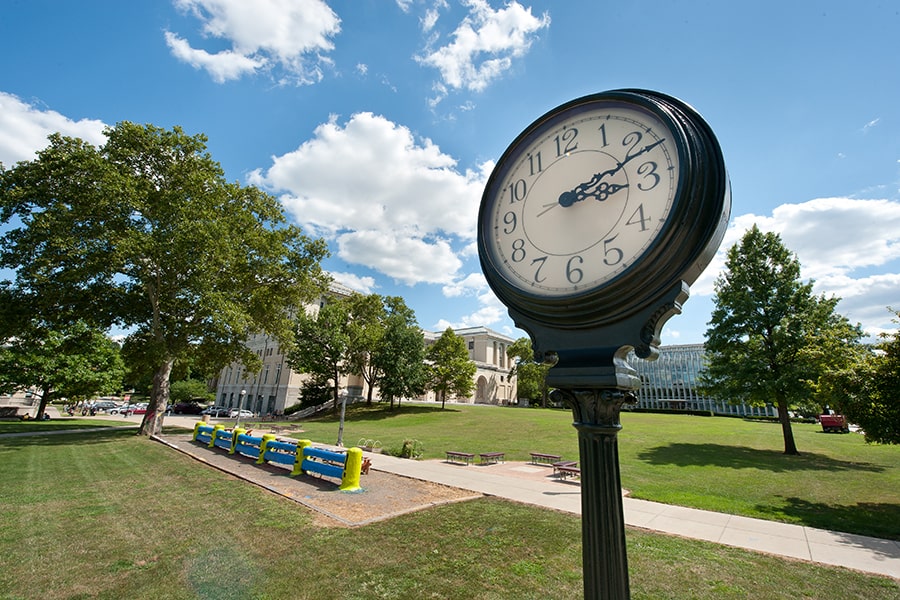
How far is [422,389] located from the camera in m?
45.1

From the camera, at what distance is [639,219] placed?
214 centimetres

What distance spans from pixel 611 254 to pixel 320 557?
219 inches

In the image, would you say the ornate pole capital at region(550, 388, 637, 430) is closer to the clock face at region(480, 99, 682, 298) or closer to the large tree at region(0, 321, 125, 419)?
the clock face at region(480, 99, 682, 298)

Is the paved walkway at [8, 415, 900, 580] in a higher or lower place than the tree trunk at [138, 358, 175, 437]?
lower

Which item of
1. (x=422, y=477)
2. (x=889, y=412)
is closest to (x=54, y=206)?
(x=422, y=477)

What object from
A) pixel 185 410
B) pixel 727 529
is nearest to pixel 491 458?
pixel 727 529

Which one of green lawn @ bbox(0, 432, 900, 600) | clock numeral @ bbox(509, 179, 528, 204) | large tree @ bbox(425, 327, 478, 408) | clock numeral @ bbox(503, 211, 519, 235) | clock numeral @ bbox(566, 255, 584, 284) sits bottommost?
green lawn @ bbox(0, 432, 900, 600)

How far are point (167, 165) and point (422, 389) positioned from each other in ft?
105

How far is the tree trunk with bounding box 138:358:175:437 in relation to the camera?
19906 millimetres

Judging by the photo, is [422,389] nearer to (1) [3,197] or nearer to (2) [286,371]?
(2) [286,371]

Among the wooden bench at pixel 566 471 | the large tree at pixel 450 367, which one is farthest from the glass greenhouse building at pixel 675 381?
the wooden bench at pixel 566 471

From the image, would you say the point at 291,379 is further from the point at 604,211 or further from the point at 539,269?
the point at 604,211

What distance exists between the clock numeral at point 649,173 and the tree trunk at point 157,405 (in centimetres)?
2367

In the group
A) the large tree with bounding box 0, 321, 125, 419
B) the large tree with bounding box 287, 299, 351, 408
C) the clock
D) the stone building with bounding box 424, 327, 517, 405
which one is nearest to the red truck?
the large tree with bounding box 287, 299, 351, 408
